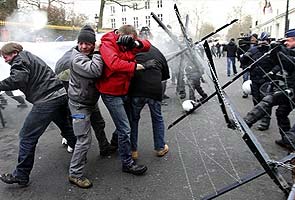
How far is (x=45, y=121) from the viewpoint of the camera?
3537mm

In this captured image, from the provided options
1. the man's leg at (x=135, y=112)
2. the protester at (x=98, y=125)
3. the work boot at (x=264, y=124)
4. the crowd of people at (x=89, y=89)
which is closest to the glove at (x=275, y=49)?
the crowd of people at (x=89, y=89)

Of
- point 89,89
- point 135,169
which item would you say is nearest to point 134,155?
point 135,169

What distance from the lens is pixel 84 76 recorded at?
3.26 meters

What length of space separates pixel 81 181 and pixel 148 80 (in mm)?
1444

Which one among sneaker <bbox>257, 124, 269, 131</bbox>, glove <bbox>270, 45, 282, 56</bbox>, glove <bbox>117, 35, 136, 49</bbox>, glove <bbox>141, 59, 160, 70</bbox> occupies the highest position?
glove <bbox>117, 35, 136, 49</bbox>

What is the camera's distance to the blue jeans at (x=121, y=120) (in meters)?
3.49

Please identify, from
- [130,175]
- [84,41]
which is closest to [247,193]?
[130,175]

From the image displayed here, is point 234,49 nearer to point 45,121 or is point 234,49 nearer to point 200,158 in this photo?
point 200,158

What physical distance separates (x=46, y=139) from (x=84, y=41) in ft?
8.43

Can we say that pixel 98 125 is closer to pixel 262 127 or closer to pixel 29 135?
pixel 29 135

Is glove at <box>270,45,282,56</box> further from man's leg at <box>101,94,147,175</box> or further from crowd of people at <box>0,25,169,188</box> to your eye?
man's leg at <box>101,94,147,175</box>

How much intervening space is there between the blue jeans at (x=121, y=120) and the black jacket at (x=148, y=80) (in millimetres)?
192

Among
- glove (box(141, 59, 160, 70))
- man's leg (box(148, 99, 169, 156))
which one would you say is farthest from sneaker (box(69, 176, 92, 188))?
glove (box(141, 59, 160, 70))

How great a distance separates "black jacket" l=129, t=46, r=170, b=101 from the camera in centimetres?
375
